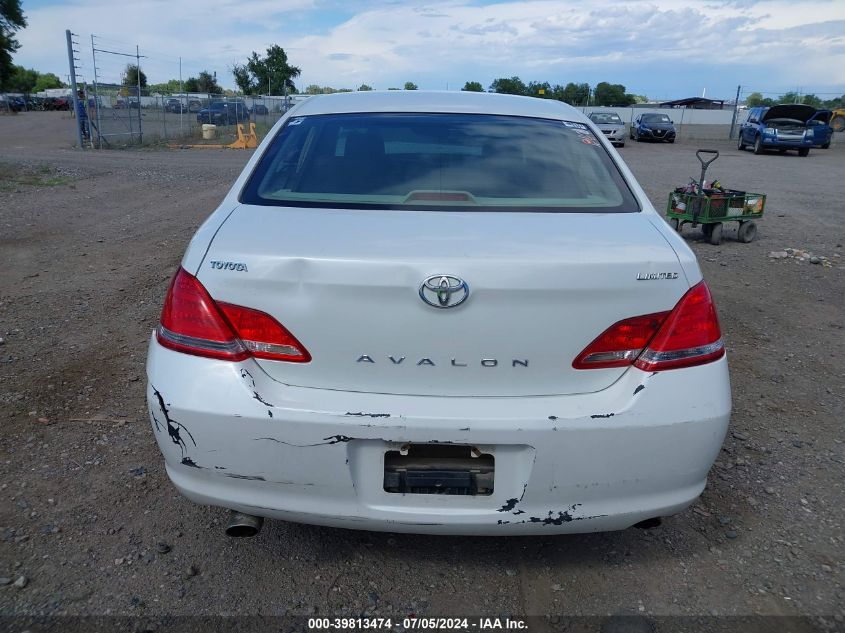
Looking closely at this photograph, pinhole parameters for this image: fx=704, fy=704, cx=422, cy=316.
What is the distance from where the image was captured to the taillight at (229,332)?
6.86 ft

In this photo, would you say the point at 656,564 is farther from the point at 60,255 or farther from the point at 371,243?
the point at 60,255

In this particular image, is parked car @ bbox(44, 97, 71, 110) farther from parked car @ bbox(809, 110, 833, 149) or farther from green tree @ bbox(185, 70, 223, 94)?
parked car @ bbox(809, 110, 833, 149)

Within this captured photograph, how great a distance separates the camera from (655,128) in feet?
110

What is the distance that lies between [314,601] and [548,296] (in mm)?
1287

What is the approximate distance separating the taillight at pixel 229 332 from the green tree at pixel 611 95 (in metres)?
72.3

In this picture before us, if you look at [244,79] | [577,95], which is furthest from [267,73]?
[577,95]

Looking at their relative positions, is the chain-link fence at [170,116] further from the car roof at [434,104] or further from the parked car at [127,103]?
the car roof at [434,104]

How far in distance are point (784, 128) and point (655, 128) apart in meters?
8.03

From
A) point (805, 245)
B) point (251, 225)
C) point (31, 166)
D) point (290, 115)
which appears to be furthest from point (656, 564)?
point (31, 166)

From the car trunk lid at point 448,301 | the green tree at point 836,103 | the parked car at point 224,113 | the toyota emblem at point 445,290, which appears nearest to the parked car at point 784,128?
the green tree at point 836,103

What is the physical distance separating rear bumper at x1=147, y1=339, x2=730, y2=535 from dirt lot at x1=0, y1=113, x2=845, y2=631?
1.28 feet

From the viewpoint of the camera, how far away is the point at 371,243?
6.93ft

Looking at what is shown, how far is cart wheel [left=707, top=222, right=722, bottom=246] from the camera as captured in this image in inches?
342

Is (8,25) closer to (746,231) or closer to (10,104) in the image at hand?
(10,104)
